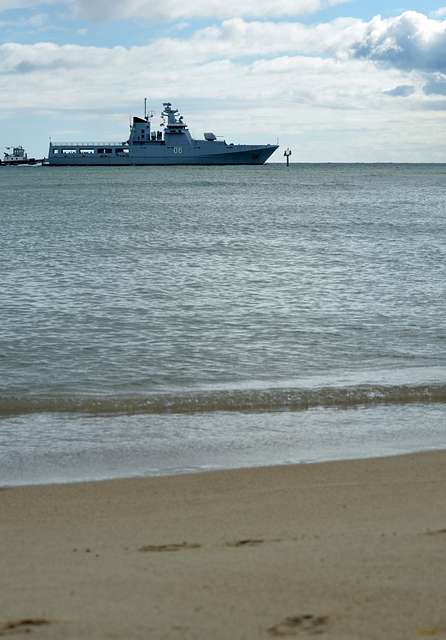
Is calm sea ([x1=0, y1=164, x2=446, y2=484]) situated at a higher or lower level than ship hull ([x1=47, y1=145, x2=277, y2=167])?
lower

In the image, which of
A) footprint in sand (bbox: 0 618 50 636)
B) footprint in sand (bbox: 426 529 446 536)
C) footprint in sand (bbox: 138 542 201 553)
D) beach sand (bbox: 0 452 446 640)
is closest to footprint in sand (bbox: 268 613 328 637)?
beach sand (bbox: 0 452 446 640)

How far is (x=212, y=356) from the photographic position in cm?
1295

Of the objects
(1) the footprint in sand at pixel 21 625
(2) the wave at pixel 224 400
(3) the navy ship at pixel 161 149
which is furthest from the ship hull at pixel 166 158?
(1) the footprint in sand at pixel 21 625

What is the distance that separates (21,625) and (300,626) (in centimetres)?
121

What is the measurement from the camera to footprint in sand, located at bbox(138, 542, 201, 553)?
5.22 metres

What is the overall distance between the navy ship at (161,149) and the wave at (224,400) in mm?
137661

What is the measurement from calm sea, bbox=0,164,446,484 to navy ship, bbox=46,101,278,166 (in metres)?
117

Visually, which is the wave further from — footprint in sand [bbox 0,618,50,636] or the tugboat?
the tugboat

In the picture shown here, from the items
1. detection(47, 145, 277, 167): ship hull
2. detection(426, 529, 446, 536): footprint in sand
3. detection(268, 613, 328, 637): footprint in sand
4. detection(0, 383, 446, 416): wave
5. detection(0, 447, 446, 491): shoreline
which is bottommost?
detection(0, 383, 446, 416): wave

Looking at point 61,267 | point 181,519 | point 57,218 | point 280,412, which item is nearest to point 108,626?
point 181,519

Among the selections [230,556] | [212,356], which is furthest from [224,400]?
[230,556]

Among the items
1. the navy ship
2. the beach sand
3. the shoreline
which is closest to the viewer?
the beach sand

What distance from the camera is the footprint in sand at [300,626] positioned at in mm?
3988

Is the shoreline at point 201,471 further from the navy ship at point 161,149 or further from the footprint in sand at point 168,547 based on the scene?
the navy ship at point 161,149
